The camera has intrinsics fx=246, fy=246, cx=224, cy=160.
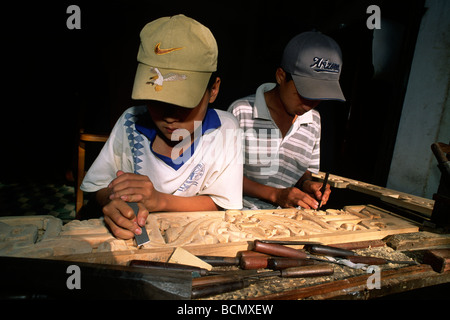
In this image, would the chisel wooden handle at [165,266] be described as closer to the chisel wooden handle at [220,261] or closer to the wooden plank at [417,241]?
the chisel wooden handle at [220,261]

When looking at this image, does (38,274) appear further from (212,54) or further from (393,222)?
(393,222)

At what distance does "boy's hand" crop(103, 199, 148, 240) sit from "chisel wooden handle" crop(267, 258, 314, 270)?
0.68m

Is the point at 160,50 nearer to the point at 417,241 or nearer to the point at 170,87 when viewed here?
the point at 170,87

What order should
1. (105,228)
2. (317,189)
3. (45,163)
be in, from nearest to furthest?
(105,228) → (317,189) → (45,163)

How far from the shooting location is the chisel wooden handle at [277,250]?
126 cm

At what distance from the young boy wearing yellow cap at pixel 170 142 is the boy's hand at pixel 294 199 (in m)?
0.55

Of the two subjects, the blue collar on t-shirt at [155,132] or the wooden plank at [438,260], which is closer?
the wooden plank at [438,260]

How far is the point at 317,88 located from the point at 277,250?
4.82ft

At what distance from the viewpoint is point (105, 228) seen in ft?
4.48

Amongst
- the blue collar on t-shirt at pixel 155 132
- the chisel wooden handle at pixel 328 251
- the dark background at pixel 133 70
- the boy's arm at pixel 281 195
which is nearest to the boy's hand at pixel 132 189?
Result: the blue collar on t-shirt at pixel 155 132

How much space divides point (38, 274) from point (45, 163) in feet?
20.4

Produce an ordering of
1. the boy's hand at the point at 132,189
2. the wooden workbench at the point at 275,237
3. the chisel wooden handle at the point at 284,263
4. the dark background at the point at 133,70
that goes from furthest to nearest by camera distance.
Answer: the dark background at the point at 133,70 < the boy's hand at the point at 132,189 < the chisel wooden handle at the point at 284,263 < the wooden workbench at the point at 275,237

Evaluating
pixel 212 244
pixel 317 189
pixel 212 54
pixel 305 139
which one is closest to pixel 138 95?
pixel 212 54

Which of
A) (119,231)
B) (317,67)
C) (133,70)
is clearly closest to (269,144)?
(317,67)
